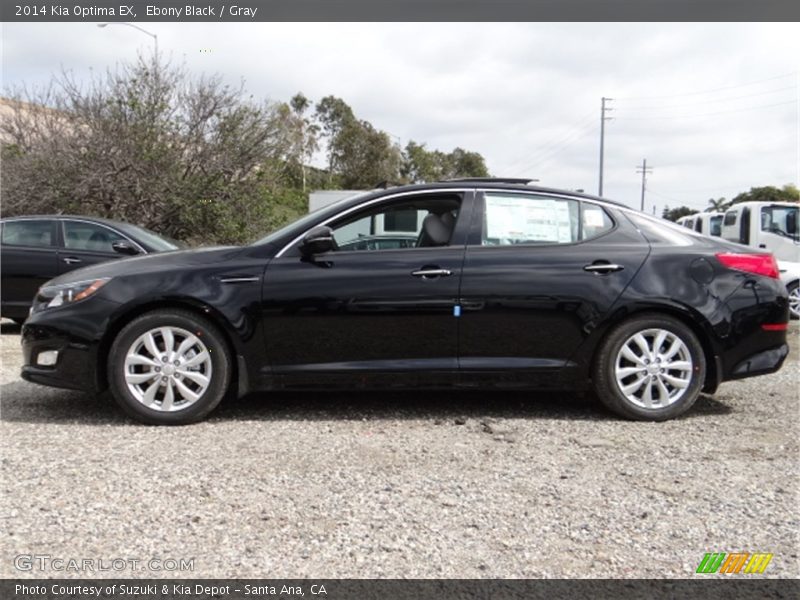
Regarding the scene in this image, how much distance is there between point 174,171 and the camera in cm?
1642

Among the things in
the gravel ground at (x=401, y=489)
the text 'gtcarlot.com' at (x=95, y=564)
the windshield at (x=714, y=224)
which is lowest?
the text 'gtcarlot.com' at (x=95, y=564)

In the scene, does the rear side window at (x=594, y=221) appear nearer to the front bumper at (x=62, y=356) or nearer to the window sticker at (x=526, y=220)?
the window sticker at (x=526, y=220)

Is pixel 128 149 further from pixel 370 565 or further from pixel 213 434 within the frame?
pixel 370 565

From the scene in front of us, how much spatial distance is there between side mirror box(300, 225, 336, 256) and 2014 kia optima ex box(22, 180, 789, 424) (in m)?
0.01

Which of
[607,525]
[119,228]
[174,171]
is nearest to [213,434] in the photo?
[607,525]

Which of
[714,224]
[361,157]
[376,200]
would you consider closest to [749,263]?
[376,200]

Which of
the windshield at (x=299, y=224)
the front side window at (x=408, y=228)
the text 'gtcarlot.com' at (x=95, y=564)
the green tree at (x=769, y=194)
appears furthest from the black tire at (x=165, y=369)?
the green tree at (x=769, y=194)

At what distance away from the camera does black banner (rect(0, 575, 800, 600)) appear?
7.71ft

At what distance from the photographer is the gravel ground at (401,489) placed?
2629mm

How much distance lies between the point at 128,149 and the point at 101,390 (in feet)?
42.7

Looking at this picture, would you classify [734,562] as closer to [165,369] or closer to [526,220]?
[526,220]

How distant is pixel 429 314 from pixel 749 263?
2.08 metres

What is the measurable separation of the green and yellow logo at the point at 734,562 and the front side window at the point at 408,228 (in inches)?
96.1

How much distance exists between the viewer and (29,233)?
27.6 ft
